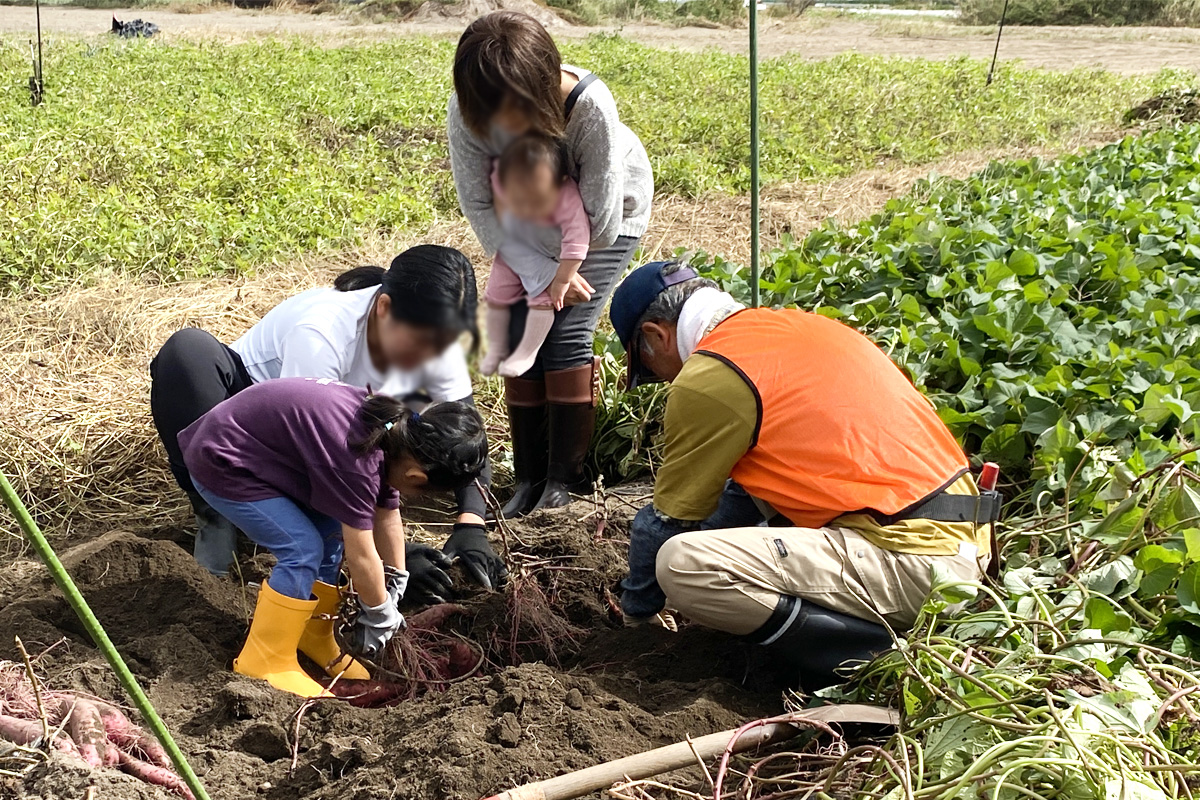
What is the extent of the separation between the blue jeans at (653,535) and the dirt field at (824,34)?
29.5ft

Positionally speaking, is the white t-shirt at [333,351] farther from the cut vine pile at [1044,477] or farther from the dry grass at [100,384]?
the cut vine pile at [1044,477]

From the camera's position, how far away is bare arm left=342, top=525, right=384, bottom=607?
2395 mm

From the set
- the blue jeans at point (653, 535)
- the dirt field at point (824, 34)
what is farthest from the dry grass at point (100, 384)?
A: the dirt field at point (824, 34)

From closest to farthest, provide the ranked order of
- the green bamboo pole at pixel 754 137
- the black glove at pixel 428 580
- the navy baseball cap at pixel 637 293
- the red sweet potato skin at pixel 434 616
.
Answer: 1. the navy baseball cap at pixel 637 293
2. the red sweet potato skin at pixel 434 616
3. the black glove at pixel 428 580
4. the green bamboo pole at pixel 754 137

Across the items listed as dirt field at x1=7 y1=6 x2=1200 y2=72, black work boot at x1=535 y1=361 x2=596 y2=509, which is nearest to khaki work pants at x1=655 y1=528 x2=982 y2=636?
black work boot at x1=535 y1=361 x2=596 y2=509

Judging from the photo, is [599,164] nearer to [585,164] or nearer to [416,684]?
[585,164]

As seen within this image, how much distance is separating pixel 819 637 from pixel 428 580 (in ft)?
3.71

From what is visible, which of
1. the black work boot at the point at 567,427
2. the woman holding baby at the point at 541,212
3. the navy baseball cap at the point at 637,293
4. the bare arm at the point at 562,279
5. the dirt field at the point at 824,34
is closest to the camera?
the woman holding baby at the point at 541,212

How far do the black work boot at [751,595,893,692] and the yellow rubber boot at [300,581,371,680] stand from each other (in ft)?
3.37

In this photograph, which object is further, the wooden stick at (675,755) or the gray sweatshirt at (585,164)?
the gray sweatshirt at (585,164)

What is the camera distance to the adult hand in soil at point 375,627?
2.59m

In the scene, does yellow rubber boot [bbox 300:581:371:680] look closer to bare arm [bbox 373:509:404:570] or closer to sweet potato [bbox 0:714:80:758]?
bare arm [bbox 373:509:404:570]

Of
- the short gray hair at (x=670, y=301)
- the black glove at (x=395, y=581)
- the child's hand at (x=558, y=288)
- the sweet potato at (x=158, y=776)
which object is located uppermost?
the child's hand at (x=558, y=288)

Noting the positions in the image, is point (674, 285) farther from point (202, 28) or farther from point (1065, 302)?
point (202, 28)
